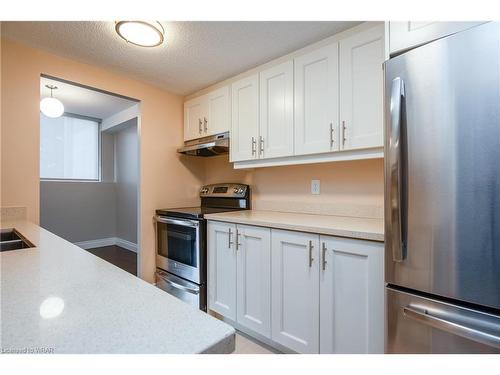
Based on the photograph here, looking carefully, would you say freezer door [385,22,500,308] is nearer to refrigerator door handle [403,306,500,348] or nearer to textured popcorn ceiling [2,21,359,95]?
refrigerator door handle [403,306,500,348]

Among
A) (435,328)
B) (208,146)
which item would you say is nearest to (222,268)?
(208,146)

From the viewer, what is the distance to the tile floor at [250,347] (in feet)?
5.49

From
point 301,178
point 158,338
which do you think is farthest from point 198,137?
point 158,338

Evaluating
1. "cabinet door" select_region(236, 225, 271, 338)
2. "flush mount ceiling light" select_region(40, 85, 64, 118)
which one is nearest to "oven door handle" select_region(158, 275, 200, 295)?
"cabinet door" select_region(236, 225, 271, 338)

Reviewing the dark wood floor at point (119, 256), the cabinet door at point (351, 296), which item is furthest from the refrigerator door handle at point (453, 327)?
the dark wood floor at point (119, 256)

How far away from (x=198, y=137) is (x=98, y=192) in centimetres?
293

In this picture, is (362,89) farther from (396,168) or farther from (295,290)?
(295,290)

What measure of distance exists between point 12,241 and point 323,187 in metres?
1.99

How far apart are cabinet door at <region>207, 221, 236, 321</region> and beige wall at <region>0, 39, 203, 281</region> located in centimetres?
83

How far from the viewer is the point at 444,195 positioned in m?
0.91

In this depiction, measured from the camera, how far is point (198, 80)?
7.95 feet

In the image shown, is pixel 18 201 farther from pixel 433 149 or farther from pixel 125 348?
pixel 433 149

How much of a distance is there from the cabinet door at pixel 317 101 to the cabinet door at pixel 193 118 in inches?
Result: 45.1

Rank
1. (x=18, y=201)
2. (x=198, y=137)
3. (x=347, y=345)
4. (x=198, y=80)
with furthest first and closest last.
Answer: (x=198, y=137)
(x=198, y=80)
(x=18, y=201)
(x=347, y=345)
